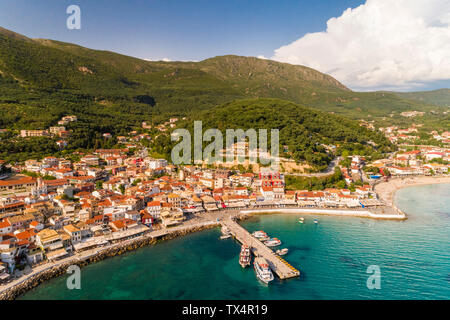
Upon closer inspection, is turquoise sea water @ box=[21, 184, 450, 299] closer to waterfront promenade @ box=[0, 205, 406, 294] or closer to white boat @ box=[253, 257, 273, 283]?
white boat @ box=[253, 257, 273, 283]

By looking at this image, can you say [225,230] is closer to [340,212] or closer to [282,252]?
[282,252]

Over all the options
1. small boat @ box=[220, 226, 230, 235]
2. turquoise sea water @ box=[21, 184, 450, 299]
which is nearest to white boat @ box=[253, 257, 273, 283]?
turquoise sea water @ box=[21, 184, 450, 299]

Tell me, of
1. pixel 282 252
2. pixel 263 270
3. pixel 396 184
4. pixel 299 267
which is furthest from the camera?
pixel 396 184

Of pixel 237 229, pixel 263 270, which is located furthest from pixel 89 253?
pixel 263 270

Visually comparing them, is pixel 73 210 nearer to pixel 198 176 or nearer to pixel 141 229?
pixel 141 229

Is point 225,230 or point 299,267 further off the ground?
point 225,230
